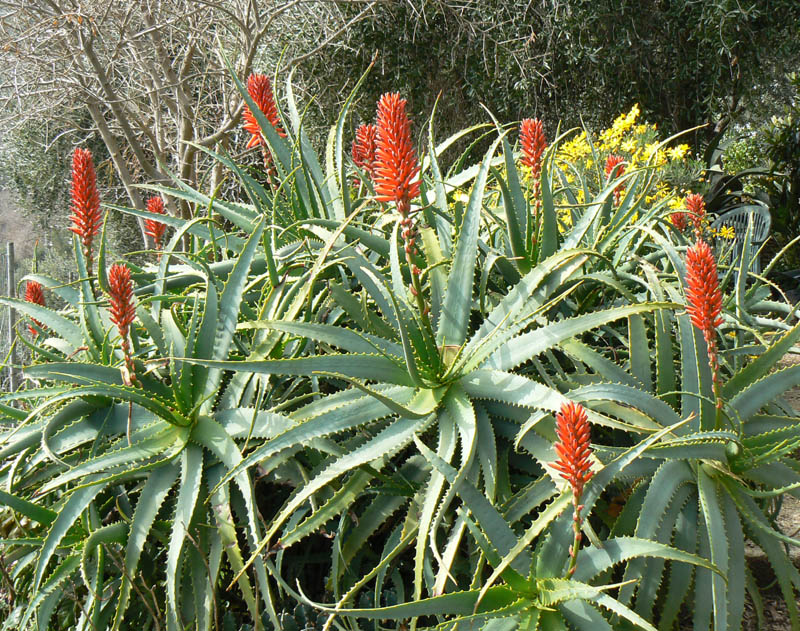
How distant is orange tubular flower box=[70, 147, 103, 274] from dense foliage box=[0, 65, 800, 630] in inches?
0.6

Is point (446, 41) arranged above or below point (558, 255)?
above

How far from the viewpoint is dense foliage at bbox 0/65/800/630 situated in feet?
3.70

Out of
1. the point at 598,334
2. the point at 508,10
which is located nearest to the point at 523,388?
the point at 598,334

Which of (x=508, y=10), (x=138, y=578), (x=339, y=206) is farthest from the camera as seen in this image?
(x=508, y=10)

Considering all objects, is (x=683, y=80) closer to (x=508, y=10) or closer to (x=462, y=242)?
(x=508, y=10)

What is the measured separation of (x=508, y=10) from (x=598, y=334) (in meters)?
6.43

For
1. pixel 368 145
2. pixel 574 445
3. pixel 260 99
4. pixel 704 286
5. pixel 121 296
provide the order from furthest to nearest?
pixel 260 99 → pixel 368 145 → pixel 121 296 → pixel 704 286 → pixel 574 445

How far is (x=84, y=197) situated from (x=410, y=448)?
34.0 inches

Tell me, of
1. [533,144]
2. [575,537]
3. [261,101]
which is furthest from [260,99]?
[575,537]

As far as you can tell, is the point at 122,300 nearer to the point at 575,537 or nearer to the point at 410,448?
the point at 410,448

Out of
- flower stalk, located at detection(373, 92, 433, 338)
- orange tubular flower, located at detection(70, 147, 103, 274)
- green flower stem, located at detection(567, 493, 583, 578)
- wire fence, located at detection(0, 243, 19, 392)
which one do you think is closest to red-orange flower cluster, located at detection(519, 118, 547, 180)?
flower stalk, located at detection(373, 92, 433, 338)

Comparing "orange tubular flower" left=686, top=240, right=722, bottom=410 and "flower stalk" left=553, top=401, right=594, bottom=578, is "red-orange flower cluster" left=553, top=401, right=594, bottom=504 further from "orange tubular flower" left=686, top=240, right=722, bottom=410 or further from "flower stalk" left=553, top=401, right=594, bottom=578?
"orange tubular flower" left=686, top=240, right=722, bottom=410

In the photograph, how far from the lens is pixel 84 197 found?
1.53 m

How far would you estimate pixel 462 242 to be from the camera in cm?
141
